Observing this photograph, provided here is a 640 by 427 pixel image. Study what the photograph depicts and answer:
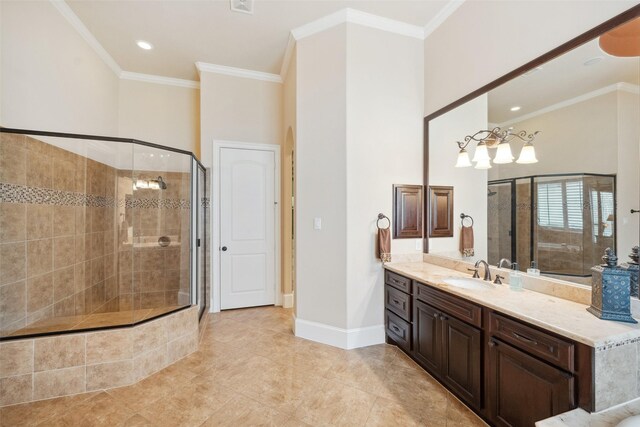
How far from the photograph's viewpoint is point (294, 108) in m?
3.17

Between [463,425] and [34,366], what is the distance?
10.0 feet

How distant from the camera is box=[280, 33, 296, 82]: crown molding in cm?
317

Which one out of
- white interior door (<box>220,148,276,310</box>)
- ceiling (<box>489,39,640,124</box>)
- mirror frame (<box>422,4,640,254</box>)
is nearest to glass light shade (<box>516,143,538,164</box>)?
ceiling (<box>489,39,640,124</box>)

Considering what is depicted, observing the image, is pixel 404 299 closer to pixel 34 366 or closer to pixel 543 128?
pixel 543 128

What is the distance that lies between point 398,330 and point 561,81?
2.35 meters

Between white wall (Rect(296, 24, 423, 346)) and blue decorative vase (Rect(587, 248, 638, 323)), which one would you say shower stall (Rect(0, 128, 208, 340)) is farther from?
blue decorative vase (Rect(587, 248, 638, 323))

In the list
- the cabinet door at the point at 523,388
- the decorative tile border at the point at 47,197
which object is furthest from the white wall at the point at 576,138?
the decorative tile border at the point at 47,197

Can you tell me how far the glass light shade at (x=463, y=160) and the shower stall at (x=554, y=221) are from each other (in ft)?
1.11

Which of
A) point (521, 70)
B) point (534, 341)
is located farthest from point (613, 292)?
point (521, 70)

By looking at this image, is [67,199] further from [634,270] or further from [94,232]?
[634,270]

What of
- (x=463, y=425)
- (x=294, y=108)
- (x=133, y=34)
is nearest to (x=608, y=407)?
(x=463, y=425)

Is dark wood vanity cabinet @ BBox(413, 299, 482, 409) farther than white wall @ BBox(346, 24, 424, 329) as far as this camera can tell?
No

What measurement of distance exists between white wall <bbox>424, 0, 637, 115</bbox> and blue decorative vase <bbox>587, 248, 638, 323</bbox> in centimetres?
143

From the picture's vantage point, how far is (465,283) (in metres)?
2.32
